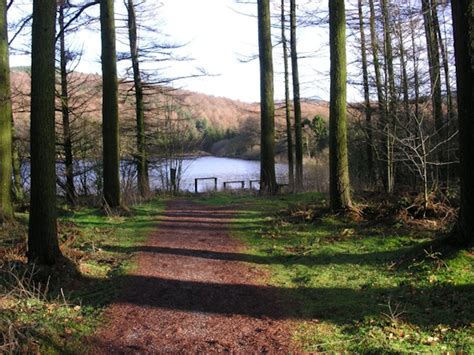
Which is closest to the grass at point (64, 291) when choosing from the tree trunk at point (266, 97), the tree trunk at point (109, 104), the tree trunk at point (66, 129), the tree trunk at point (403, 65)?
the tree trunk at point (109, 104)

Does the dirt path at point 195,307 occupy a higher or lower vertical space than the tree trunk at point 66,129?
lower

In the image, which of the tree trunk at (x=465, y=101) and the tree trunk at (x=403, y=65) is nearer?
the tree trunk at (x=465, y=101)

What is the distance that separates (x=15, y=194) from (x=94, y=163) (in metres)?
5.07

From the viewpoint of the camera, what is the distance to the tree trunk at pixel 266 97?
16.7 m

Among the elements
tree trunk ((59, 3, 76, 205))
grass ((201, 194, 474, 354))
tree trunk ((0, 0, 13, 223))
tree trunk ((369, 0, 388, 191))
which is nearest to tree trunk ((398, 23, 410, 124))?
tree trunk ((369, 0, 388, 191))

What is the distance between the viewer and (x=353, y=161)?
25422mm

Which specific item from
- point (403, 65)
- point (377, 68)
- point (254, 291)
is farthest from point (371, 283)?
point (377, 68)

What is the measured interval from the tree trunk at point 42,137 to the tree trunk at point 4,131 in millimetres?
3509

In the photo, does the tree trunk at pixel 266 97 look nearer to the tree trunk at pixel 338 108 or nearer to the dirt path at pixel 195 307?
the tree trunk at pixel 338 108

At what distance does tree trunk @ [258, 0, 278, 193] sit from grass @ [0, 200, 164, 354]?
773cm

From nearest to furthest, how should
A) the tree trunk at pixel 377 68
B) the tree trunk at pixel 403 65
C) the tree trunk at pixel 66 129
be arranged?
the tree trunk at pixel 403 65
the tree trunk at pixel 377 68
the tree trunk at pixel 66 129

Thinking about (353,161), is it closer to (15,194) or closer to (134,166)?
(134,166)

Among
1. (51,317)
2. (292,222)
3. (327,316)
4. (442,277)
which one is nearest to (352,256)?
(442,277)

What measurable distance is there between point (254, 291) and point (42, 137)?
11.3 feet
